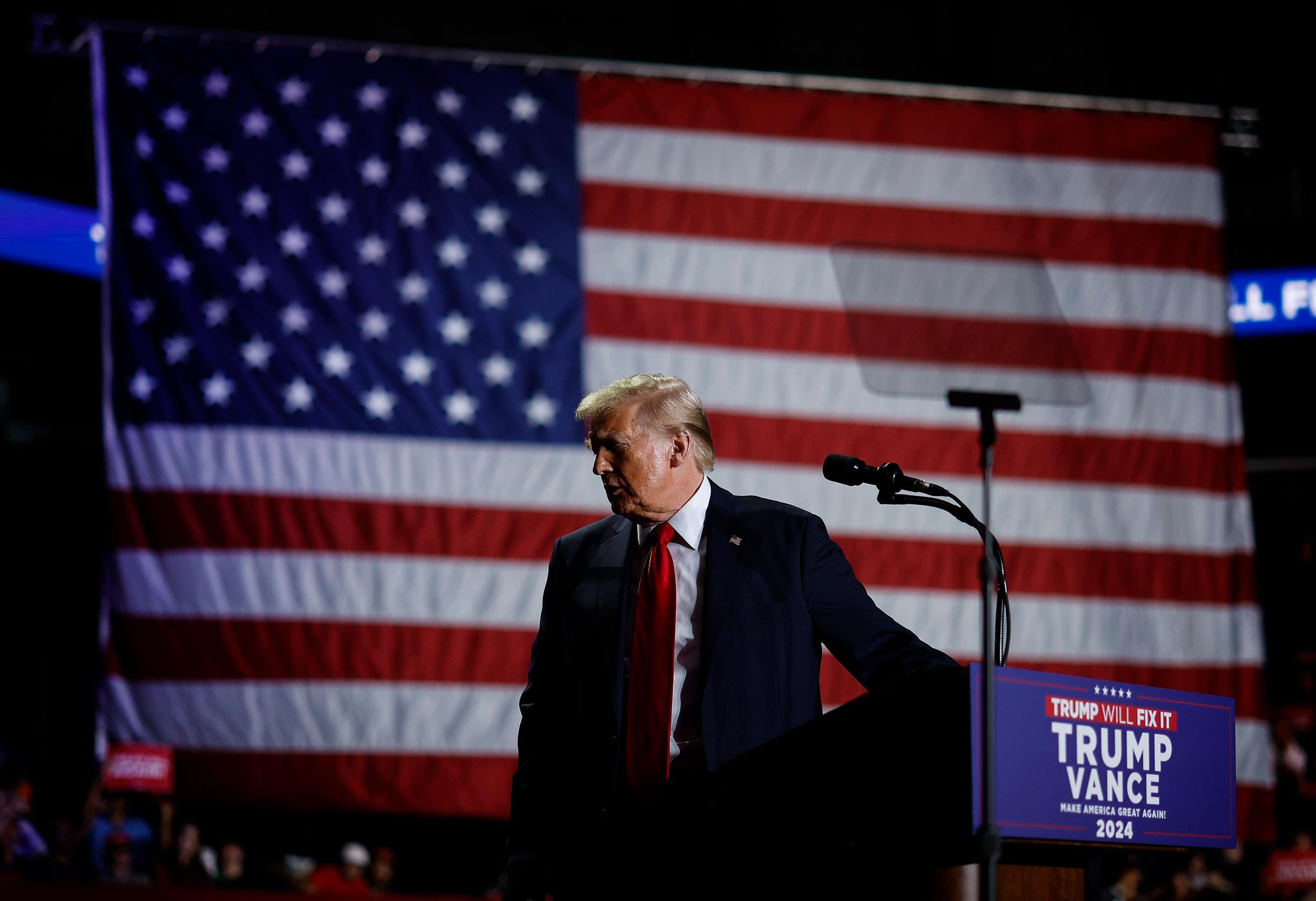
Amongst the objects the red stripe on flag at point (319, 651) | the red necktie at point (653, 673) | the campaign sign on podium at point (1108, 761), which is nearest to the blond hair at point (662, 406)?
the red necktie at point (653, 673)

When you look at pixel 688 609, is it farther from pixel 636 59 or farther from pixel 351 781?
pixel 636 59

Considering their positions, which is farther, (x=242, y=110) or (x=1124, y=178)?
(x=1124, y=178)

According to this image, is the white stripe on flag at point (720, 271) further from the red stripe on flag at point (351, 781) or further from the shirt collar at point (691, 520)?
the shirt collar at point (691, 520)

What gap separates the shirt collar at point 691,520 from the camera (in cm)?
214

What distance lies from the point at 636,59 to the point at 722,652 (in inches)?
212

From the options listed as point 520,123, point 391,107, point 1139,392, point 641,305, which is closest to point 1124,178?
A: point 1139,392

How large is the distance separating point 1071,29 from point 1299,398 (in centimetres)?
441

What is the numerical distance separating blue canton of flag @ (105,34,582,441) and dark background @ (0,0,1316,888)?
2.34 feet

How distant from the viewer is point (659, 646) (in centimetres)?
199

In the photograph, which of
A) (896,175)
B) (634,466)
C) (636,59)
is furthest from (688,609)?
(636,59)

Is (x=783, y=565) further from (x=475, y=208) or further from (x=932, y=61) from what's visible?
(x=932, y=61)

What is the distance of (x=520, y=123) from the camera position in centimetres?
543

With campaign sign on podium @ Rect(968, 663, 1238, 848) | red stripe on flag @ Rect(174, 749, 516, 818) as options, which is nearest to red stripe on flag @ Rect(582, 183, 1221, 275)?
red stripe on flag @ Rect(174, 749, 516, 818)

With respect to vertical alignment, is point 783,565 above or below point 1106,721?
above
